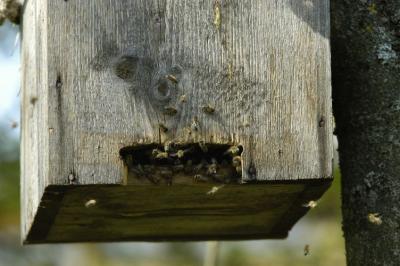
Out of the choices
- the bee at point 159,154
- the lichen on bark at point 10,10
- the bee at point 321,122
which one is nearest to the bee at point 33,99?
the bee at point 159,154

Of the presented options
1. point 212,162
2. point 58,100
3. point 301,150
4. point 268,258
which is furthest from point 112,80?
point 268,258

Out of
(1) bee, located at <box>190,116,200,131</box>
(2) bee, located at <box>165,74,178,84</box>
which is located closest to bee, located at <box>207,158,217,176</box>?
(1) bee, located at <box>190,116,200,131</box>

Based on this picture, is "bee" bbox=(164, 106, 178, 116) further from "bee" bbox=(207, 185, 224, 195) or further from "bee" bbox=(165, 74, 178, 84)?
"bee" bbox=(207, 185, 224, 195)

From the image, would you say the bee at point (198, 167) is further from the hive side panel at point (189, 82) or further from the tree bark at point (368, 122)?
the tree bark at point (368, 122)

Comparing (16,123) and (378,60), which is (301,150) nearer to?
(378,60)

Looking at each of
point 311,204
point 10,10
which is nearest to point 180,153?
point 311,204

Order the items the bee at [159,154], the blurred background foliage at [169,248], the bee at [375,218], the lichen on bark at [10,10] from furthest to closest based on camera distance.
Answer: the blurred background foliage at [169,248] → the lichen on bark at [10,10] → the bee at [375,218] → the bee at [159,154]
